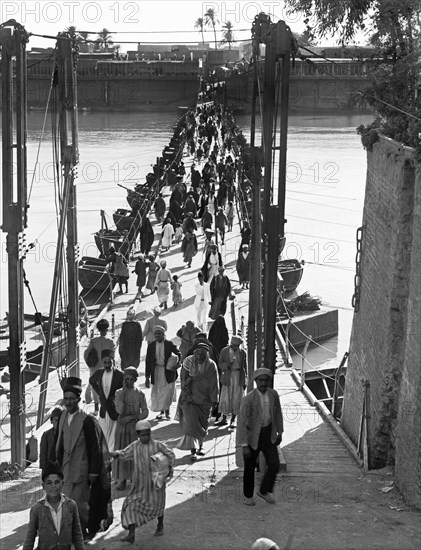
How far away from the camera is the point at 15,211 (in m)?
10.7

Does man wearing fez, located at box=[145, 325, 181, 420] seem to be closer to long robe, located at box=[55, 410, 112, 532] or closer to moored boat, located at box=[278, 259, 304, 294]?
long robe, located at box=[55, 410, 112, 532]

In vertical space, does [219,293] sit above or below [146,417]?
below

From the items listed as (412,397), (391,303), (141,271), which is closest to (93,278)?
(141,271)

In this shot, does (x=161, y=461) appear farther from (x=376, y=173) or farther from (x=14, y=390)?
(x=376, y=173)

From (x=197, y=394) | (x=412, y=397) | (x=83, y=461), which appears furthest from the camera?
(x=197, y=394)

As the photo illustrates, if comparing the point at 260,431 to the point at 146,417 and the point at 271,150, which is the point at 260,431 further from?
the point at 271,150

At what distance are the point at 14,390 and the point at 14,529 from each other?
284 centimetres

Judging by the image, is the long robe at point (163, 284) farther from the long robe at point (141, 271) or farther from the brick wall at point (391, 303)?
the brick wall at point (391, 303)

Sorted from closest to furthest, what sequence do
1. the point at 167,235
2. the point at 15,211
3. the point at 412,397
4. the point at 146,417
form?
the point at 412,397
the point at 146,417
the point at 15,211
the point at 167,235

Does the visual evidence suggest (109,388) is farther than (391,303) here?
No

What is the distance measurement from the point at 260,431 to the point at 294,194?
38.2m

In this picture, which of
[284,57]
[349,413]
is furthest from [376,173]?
[349,413]

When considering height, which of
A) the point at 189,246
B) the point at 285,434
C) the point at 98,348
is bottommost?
the point at 285,434

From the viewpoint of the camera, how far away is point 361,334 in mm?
12055
